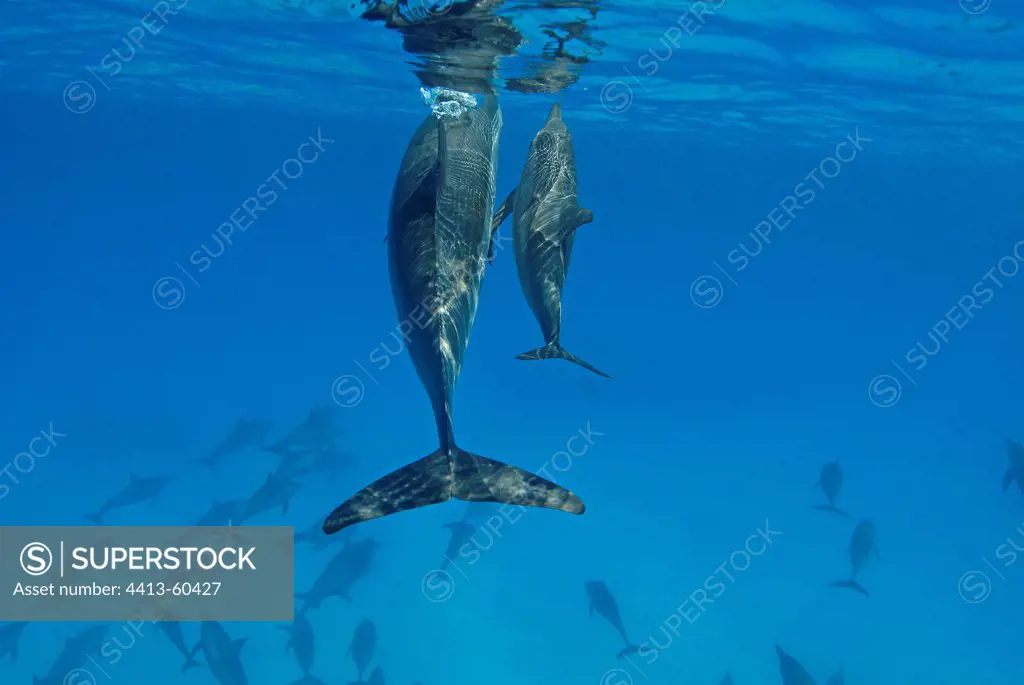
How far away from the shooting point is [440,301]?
4.70 meters

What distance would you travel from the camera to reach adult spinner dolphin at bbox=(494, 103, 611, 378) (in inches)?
212

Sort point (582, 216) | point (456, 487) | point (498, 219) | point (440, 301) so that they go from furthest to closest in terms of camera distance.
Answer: point (498, 219)
point (582, 216)
point (456, 487)
point (440, 301)

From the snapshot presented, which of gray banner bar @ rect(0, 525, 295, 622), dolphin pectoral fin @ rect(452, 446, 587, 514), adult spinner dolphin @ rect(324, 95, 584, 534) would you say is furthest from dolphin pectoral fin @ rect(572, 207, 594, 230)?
gray banner bar @ rect(0, 525, 295, 622)

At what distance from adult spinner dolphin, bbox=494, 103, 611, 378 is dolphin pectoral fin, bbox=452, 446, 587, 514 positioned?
3.01ft

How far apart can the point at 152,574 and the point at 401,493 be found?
13556mm

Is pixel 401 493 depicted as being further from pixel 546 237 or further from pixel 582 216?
pixel 582 216

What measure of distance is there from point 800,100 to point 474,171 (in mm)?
21442

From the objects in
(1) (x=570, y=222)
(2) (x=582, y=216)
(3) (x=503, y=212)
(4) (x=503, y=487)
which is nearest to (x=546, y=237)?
(1) (x=570, y=222)

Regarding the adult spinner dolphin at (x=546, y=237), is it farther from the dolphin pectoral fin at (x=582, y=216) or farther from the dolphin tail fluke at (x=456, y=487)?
the dolphin tail fluke at (x=456, y=487)

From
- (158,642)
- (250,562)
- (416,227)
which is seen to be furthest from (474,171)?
(158,642)

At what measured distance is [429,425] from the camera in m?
30.5

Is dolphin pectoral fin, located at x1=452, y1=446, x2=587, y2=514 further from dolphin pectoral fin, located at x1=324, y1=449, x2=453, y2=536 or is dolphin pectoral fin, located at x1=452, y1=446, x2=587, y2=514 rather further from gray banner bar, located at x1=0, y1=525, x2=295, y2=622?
gray banner bar, located at x1=0, y1=525, x2=295, y2=622

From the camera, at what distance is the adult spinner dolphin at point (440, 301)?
466cm

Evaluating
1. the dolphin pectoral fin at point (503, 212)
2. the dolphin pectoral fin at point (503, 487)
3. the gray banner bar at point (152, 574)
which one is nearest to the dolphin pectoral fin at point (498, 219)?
the dolphin pectoral fin at point (503, 212)
